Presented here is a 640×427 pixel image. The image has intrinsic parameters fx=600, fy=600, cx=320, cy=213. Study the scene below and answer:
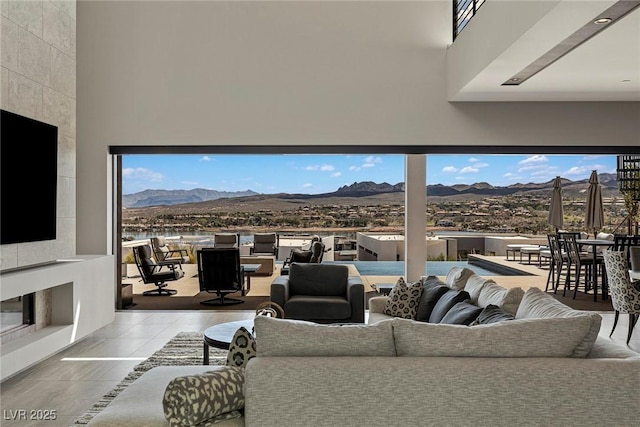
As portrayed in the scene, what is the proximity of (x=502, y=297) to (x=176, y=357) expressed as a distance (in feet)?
9.59

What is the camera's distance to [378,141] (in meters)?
7.44

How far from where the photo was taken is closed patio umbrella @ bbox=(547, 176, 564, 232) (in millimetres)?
8211

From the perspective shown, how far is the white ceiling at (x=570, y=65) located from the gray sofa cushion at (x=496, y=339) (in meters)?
2.29

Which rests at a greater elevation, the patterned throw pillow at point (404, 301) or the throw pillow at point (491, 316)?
the throw pillow at point (491, 316)

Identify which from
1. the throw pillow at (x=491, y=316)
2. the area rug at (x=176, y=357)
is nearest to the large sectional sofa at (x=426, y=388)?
the throw pillow at (x=491, y=316)

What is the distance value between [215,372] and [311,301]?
150 inches

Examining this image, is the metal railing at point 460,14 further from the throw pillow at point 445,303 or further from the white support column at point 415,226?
the throw pillow at point 445,303

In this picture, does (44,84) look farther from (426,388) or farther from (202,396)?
(426,388)

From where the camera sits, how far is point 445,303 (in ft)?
14.6

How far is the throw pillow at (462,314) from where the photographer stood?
3.74 meters

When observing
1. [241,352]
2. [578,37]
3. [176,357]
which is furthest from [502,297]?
[176,357]

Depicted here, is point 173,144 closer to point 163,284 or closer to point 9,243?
point 163,284

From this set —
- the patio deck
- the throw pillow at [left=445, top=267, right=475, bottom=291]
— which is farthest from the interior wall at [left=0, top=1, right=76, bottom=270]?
the throw pillow at [left=445, top=267, right=475, bottom=291]

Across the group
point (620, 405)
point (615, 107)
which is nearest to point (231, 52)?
point (615, 107)
